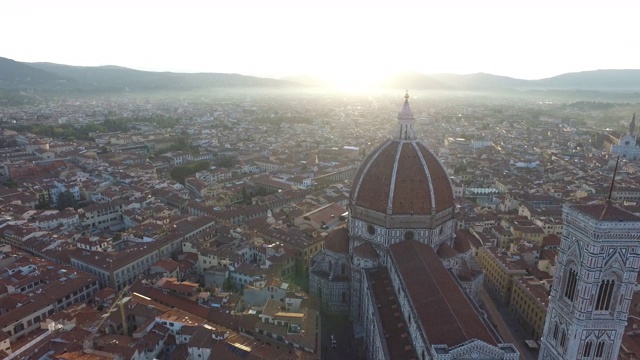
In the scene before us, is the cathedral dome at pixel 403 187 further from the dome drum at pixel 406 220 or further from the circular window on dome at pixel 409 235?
the circular window on dome at pixel 409 235

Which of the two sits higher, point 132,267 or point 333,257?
point 333,257

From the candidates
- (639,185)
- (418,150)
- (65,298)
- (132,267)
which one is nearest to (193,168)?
(132,267)

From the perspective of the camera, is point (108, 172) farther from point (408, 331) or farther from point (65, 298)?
point (408, 331)

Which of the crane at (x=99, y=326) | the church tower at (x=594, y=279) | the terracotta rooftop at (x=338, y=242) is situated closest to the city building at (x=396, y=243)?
the terracotta rooftop at (x=338, y=242)

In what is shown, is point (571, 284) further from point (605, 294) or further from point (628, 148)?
point (628, 148)

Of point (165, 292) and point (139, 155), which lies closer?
point (165, 292)

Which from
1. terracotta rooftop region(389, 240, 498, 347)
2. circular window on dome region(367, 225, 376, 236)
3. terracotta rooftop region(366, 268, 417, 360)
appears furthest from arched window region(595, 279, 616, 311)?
circular window on dome region(367, 225, 376, 236)
